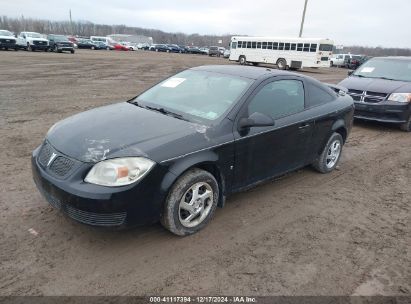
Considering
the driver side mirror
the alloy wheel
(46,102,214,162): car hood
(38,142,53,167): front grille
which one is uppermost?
the driver side mirror

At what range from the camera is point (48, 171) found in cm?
338

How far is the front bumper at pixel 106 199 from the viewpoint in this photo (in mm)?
3059

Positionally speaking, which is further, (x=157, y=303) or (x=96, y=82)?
(x=96, y=82)

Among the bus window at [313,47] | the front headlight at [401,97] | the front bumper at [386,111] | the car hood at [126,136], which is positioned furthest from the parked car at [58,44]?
the car hood at [126,136]

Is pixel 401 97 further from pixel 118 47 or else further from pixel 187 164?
pixel 118 47

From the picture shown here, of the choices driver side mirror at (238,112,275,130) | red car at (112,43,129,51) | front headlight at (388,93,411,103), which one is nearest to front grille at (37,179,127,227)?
driver side mirror at (238,112,275,130)

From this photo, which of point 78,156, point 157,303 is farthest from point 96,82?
point 157,303

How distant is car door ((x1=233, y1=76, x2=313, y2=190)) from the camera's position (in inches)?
158

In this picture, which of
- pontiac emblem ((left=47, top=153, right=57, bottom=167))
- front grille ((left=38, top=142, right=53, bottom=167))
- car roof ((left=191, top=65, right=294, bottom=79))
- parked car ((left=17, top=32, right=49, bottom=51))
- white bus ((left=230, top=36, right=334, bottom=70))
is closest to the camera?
→ pontiac emblem ((left=47, top=153, right=57, bottom=167))

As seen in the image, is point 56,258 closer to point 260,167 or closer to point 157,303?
point 157,303

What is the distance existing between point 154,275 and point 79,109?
23.1 feet

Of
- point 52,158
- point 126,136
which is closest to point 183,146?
point 126,136

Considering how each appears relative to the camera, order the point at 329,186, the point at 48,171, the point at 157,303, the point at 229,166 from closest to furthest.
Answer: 1. the point at 157,303
2. the point at 48,171
3. the point at 229,166
4. the point at 329,186

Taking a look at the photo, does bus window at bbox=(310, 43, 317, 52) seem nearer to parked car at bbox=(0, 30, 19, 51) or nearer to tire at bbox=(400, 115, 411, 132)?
tire at bbox=(400, 115, 411, 132)
